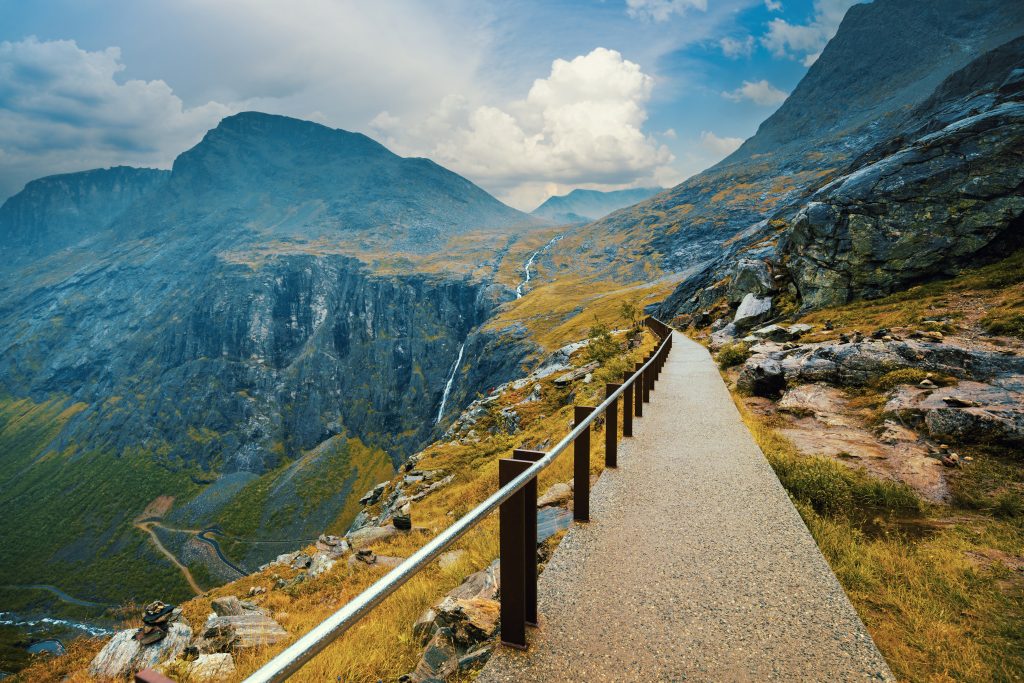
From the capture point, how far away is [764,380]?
1349cm

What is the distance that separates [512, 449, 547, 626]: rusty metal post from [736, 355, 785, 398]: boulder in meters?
12.1

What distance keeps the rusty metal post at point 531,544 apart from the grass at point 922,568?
280 centimetres

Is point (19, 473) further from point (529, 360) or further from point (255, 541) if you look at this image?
point (529, 360)

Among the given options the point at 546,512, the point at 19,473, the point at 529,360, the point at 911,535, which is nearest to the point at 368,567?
the point at 546,512

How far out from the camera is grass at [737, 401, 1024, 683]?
3584mm

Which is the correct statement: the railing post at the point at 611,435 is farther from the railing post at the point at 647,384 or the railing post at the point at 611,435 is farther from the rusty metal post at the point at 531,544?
the railing post at the point at 647,384

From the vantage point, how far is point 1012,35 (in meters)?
161

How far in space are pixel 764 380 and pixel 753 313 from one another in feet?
64.3

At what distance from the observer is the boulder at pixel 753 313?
30.0m

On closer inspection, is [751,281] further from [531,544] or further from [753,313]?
[531,544]

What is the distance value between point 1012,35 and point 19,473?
433m

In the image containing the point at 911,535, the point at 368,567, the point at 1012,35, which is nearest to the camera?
the point at 911,535

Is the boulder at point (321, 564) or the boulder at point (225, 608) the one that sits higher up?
the boulder at point (225, 608)

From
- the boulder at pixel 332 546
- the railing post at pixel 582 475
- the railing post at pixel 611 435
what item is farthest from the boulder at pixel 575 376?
the railing post at pixel 582 475
